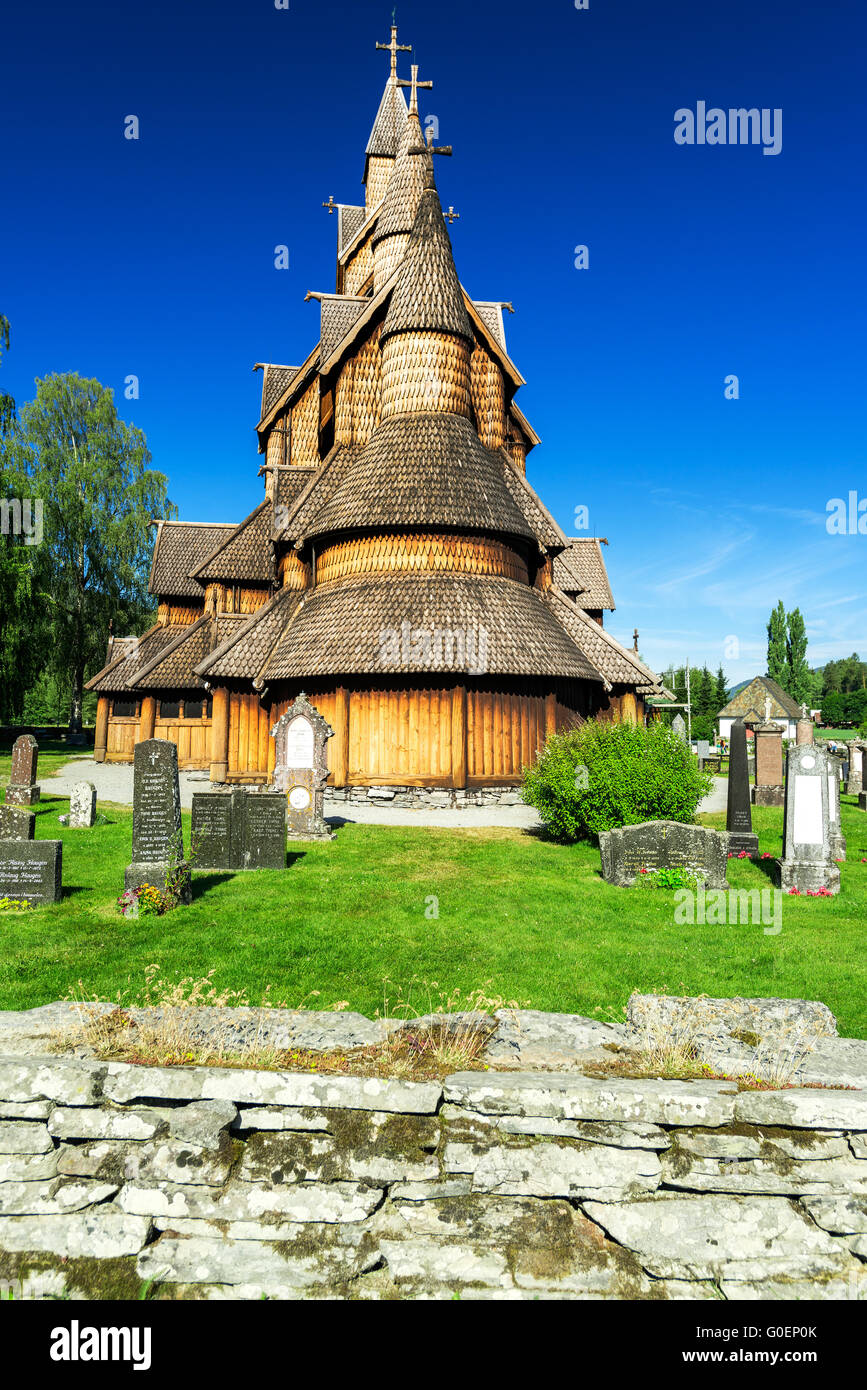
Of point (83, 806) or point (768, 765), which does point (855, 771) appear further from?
point (83, 806)

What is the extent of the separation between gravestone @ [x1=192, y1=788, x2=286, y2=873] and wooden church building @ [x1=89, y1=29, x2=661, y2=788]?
24.3 feet

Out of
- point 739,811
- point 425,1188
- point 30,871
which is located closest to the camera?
point 425,1188

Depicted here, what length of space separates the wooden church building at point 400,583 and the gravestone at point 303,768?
13.6ft

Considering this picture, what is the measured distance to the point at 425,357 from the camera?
21.9 metres

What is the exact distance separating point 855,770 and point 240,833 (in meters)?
21.8

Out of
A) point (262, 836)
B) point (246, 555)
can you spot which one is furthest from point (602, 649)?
point (262, 836)

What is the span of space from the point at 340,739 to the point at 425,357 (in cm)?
1170

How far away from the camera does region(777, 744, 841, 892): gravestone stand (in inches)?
411

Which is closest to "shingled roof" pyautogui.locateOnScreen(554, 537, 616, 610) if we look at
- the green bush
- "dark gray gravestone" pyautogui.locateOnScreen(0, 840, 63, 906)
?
the green bush

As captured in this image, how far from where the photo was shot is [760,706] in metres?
65.2

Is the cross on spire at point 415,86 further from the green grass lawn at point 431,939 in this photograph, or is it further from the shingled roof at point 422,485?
the green grass lawn at point 431,939

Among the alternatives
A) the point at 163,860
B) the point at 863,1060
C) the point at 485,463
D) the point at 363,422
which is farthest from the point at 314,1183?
the point at 363,422

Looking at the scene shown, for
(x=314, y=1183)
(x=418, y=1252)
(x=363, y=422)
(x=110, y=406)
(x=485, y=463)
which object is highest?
(x=110, y=406)
